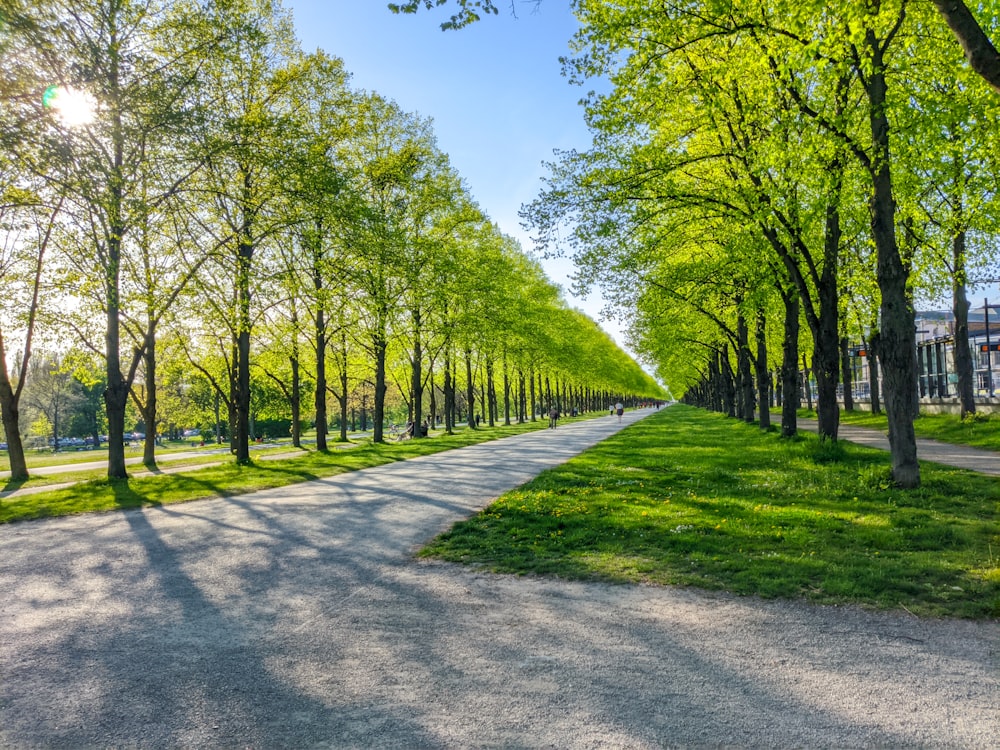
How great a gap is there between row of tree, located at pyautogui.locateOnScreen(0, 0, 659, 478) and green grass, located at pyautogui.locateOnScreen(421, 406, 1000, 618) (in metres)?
8.36

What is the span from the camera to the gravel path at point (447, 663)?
11.1 ft

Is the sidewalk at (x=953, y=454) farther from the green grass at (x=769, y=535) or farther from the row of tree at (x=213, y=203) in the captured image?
the row of tree at (x=213, y=203)

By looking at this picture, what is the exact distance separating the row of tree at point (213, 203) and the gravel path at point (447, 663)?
24.8ft

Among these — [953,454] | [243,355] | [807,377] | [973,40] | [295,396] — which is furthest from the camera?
[807,377]

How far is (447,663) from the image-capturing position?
4.28m

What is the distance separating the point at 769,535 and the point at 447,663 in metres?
5.02

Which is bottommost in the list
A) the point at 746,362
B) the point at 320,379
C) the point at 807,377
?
the point at 807,377

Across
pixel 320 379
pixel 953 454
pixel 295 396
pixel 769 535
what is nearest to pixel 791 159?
pixel 769 535

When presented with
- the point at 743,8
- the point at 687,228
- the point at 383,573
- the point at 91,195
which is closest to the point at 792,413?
the point at 687,228

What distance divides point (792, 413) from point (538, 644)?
18746 millimetres

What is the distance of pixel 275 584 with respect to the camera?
21.2 feet

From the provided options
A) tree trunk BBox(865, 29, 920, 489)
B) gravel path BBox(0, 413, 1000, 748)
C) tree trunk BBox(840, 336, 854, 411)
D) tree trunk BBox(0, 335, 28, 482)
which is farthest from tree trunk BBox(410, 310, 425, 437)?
gravel path BBox(0, 413, 1000, 748)

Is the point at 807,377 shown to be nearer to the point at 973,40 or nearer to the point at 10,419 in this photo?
the point at 973,40

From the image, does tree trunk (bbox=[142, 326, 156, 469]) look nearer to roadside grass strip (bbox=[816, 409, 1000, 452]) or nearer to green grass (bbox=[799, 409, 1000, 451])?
roadside grass strip (bbox=[816, 409, 1000, 452])
